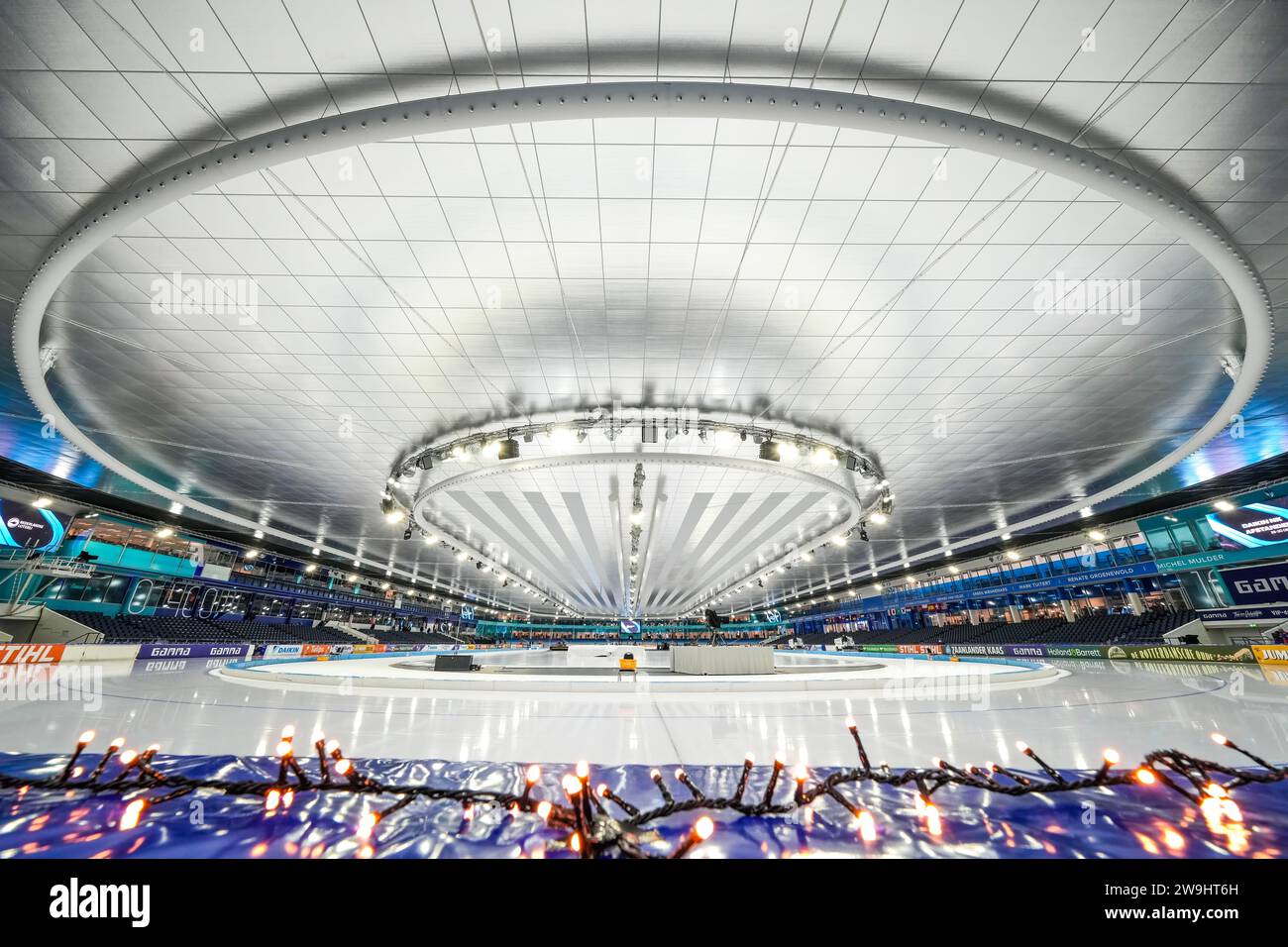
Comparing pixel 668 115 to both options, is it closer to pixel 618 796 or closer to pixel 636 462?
pixel 618 796

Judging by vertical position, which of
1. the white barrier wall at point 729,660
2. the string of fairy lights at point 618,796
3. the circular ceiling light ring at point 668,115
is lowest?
the string of fairy lights at point 618,796

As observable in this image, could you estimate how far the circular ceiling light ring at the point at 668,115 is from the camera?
15.8ft

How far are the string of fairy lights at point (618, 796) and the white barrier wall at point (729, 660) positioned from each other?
466 inches

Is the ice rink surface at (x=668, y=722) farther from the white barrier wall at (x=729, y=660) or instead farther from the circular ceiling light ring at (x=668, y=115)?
the circular ceiling light ring at (x=668, y=115)

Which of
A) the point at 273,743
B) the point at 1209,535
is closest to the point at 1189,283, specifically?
the point at 273,743

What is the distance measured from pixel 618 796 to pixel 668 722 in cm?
382

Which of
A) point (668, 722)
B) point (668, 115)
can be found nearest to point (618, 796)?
point (668, 722)

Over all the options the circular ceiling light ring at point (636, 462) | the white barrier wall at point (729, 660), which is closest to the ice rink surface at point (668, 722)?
the white barrier wall at point (729, 660)

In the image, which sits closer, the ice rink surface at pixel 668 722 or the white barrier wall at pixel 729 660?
the ice rink surface at pixel 668 722

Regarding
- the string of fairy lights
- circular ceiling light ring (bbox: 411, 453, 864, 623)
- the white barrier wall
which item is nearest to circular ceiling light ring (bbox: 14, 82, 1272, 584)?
the string of fairy lights

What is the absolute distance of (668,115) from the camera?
482 cm

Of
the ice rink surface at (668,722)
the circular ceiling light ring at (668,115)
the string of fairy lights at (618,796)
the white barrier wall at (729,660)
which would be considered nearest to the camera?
the string of fairy lights at (618,796)

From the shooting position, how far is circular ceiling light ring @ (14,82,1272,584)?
4.80 metres
